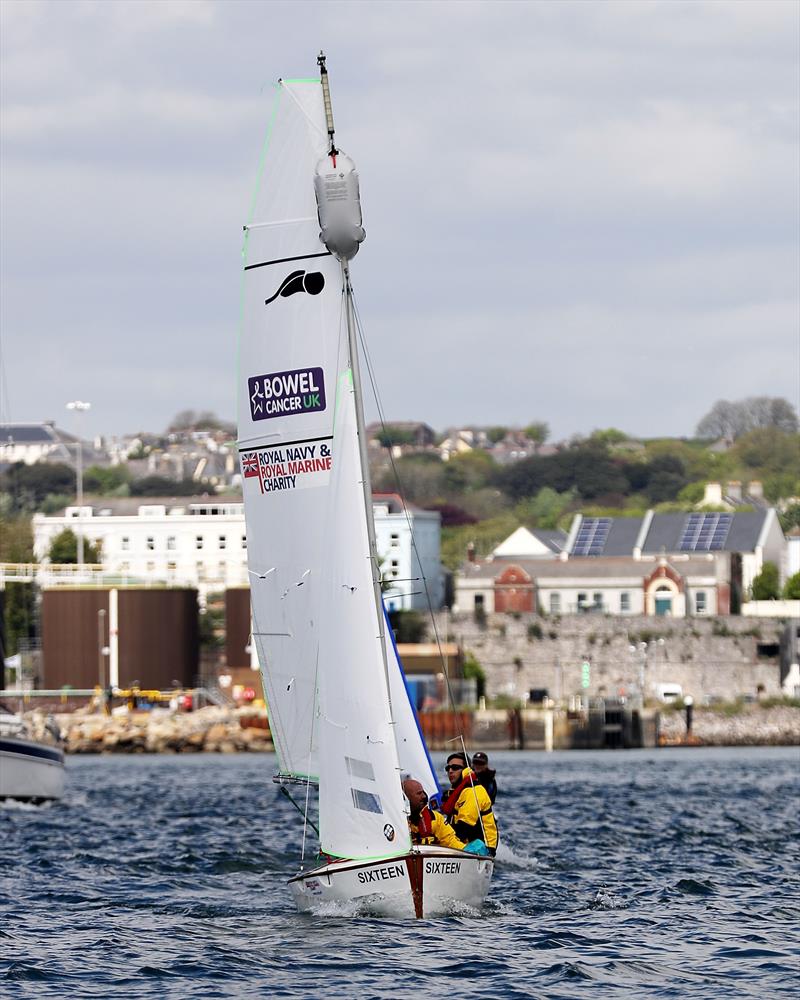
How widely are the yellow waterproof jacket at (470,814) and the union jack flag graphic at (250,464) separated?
4.54 m

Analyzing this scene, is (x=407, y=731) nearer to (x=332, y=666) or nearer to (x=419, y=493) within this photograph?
(x=332, y=666)

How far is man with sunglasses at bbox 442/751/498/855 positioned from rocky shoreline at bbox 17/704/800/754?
2471 inches

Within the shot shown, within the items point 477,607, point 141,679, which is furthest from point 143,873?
point 477,607

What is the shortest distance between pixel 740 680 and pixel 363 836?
89240mm

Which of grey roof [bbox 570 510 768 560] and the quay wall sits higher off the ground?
grey roof [bbox 570 510 768 560]

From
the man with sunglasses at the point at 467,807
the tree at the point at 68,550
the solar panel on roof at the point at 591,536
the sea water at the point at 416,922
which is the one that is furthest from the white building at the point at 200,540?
the man with sunglasses at the point at 467,807

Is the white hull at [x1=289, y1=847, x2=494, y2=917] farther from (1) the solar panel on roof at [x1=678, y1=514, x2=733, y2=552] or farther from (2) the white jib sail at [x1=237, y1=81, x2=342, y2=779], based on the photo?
(1) the solar panel on roof at [x1=678, y1=514, x2=733, y2=552]

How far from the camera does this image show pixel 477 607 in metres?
117

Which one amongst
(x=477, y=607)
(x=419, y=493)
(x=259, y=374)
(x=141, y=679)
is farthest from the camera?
(x=419, y=493)

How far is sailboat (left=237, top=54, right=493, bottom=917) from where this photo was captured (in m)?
22.2

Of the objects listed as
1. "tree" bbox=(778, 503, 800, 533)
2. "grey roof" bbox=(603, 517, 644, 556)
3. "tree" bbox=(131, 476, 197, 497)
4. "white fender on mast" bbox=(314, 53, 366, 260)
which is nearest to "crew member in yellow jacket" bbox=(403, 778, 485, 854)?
"white fender on mast" bbox=(314, 53, 366, 260)

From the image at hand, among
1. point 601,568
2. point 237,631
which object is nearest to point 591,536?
point 601,568

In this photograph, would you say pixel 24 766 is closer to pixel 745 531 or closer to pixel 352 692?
pixel 352 692

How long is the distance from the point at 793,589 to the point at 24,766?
80.7 meters
